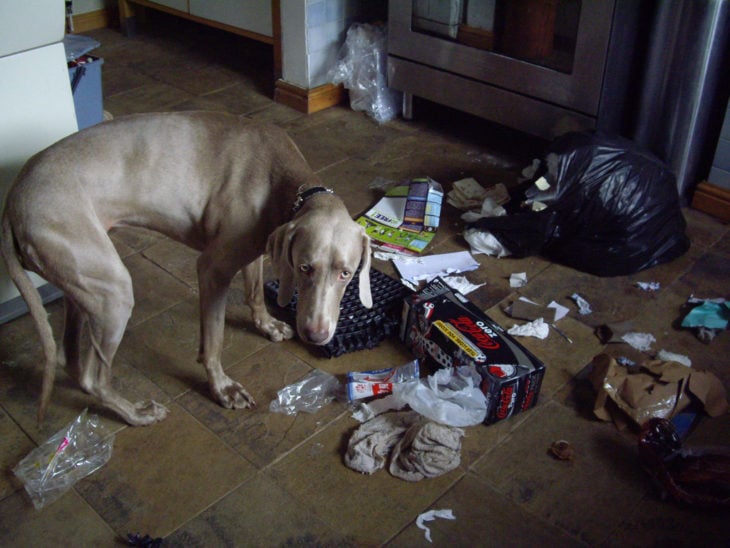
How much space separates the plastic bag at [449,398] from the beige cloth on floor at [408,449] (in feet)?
0.11

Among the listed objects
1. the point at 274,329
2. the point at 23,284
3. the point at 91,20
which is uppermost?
the point at 23,284

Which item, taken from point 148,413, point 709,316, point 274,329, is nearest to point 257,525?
point 148,413

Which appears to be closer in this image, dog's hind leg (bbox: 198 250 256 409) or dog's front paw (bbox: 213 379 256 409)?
dog's hind leg (bbox: 198 250 256 409)

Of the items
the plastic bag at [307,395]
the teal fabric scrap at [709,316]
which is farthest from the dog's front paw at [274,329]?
the teal fabric scrap at [709,316]

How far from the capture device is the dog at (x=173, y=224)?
1919 mm

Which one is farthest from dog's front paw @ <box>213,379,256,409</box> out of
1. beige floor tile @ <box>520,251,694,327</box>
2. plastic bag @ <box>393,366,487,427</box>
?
beige floor tile @ <box>520,251,694,327</box>

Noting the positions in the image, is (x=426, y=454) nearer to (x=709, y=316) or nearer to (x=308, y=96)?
(x=709, y=316)

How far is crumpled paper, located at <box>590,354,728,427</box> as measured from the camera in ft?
7.36

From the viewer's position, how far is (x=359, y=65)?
409 centimetres

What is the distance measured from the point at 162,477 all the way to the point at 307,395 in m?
0.50

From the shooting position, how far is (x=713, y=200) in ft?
10.6

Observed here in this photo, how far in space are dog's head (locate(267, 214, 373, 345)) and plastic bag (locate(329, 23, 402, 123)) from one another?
7.55 feet

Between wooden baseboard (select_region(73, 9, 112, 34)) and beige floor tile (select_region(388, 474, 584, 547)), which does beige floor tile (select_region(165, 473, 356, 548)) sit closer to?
beige floor tile (select_region(388, 474, 584, 547))

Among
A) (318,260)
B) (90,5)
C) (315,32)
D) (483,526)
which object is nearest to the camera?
(318,260)
